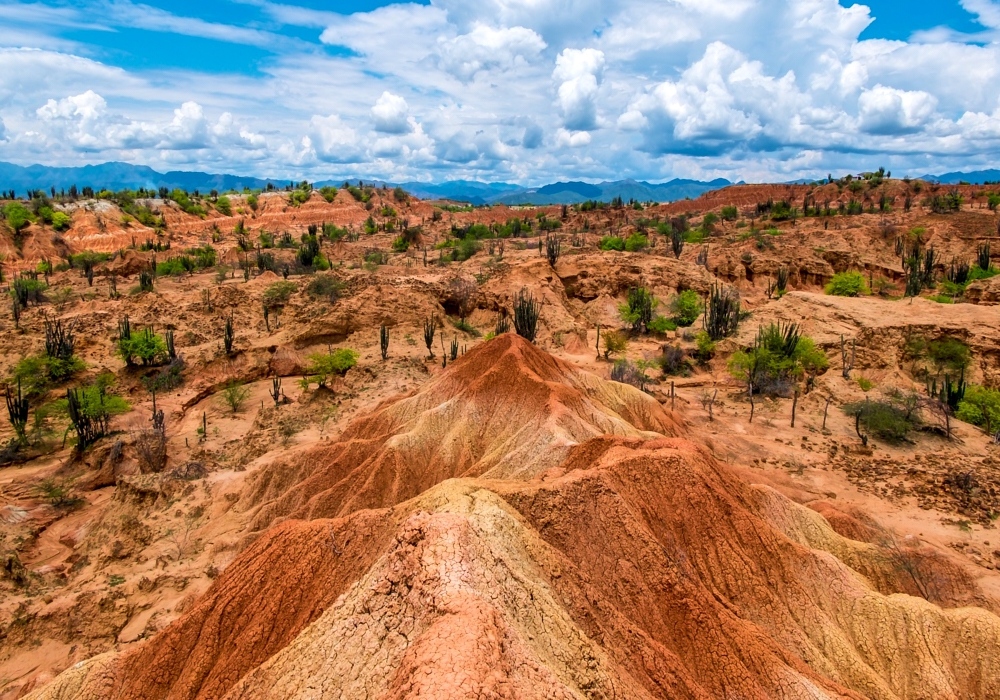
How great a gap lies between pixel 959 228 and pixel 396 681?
170ft

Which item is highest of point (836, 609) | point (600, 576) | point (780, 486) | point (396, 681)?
point (396, 681)

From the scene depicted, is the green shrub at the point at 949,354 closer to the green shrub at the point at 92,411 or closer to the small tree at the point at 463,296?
the small tree at the point at 463,296

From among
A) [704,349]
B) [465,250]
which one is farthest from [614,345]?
[465,250]

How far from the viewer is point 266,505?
12555mm

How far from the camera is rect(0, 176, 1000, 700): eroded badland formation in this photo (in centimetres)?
620

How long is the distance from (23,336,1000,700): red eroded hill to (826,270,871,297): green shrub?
88.6 ft

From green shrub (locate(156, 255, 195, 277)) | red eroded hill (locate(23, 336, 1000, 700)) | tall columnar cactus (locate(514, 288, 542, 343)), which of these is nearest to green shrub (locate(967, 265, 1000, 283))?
tall columnar cactus (locate(514, 288, 542, 343))

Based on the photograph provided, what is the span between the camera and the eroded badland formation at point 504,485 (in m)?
6.20

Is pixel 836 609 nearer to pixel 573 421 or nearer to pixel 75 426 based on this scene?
pixel 573 421

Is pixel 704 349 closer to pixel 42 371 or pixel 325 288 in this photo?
pixel 325 288

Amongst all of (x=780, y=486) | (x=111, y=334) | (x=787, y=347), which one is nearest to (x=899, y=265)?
(x=787, y=347)

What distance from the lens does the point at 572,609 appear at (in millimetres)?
6426

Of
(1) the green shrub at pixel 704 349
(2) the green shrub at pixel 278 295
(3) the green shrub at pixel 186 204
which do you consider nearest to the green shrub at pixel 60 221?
(3) the green shrub at pixel 186 204

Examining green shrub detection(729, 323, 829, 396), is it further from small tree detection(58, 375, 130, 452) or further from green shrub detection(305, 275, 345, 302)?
small tree detection(58, 375, 130, 452)
